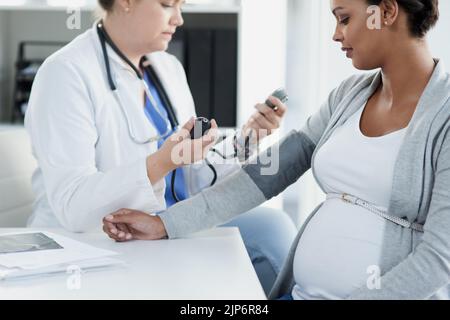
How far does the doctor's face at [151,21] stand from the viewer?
1710 mm

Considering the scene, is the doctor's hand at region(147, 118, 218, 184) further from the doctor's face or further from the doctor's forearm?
the doctor's face

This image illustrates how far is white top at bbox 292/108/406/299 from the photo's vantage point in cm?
117

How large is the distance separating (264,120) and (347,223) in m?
0.41

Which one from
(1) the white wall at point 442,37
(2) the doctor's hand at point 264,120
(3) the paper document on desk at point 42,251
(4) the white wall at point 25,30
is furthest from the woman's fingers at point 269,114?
(4) the white wall at point 25,30

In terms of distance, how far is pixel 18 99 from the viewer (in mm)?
2793

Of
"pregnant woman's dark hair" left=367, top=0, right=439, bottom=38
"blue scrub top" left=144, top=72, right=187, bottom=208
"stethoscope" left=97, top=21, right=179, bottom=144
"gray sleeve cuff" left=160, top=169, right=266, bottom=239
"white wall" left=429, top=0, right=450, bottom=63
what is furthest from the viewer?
"white wall" left=429, top=0, right=450, bottom=63

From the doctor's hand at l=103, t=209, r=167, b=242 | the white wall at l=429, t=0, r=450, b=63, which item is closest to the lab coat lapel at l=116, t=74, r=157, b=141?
the doctor's hand at l=103, t=209, r=167, b=242

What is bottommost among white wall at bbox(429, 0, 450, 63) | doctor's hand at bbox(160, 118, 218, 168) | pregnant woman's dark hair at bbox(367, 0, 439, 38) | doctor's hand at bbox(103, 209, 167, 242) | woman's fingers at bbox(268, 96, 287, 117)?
doctor's hand at bbox(103, 209, 167, 242)

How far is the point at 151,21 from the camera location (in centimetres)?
172

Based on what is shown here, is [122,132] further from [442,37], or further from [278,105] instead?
[442,37]

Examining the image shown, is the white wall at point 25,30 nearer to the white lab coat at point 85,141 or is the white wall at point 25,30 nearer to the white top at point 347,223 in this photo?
the white lab coat at point 85,141

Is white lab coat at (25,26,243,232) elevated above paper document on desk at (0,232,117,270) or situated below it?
above

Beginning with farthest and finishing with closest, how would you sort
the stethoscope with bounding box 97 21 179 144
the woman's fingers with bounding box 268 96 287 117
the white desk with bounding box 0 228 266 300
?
the stethoscope with bounding box 97 21 179 144
the woman's fingers with bounding box 268 96 287 117
the white desk with bounding box 0 228 266 300
